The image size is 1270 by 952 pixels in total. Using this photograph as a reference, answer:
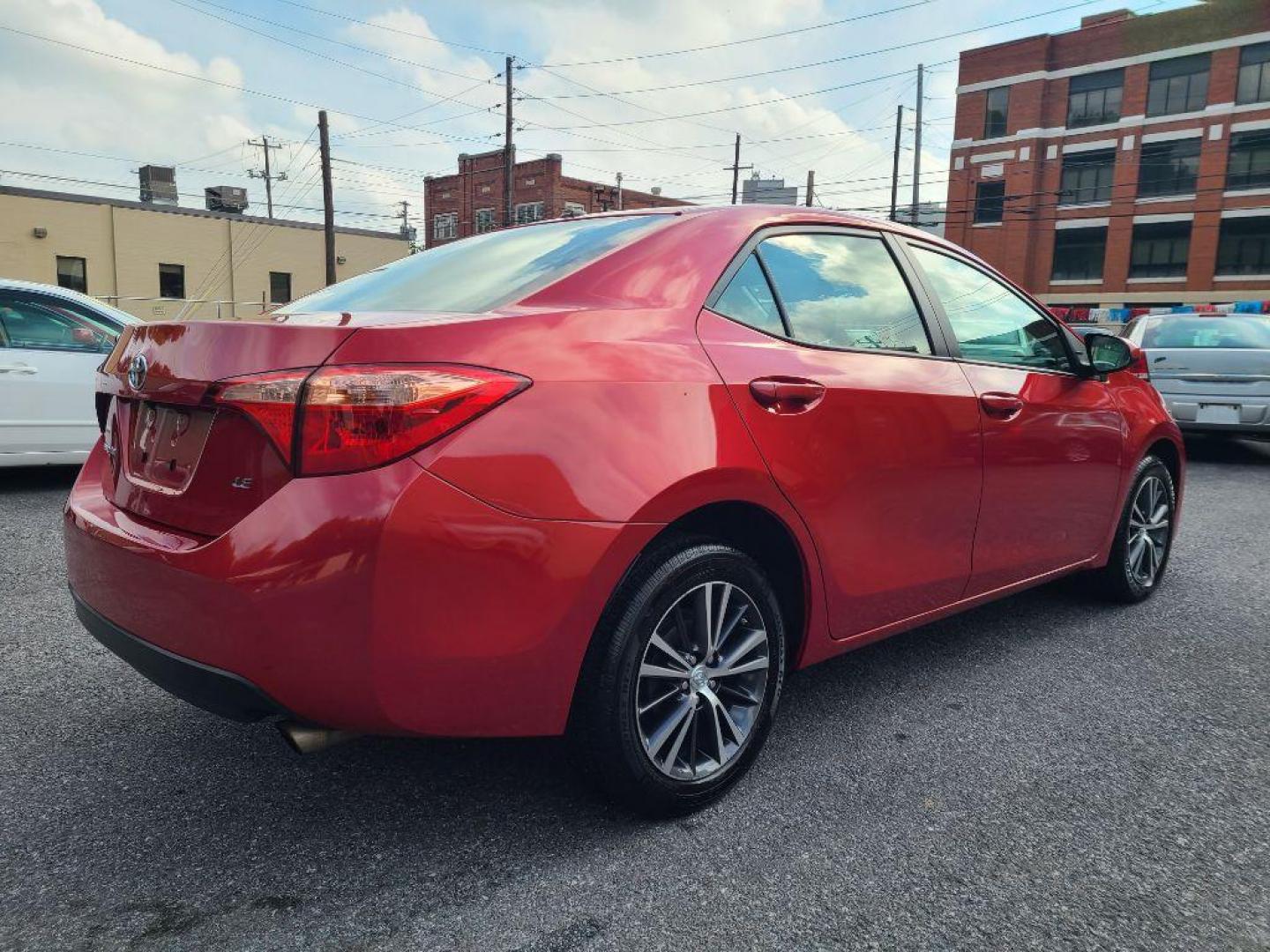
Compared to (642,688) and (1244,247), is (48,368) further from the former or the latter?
(1244,247)

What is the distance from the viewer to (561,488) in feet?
6.59

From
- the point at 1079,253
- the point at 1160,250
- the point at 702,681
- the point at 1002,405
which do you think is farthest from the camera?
the point at 1079,253

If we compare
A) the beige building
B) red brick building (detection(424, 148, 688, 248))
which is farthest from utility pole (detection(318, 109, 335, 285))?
red brick building (detection(424, 148, 688, 248))

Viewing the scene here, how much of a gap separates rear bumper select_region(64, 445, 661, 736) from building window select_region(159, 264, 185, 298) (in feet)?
124

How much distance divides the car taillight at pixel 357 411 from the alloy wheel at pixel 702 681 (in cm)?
75

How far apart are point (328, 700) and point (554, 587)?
51 cm

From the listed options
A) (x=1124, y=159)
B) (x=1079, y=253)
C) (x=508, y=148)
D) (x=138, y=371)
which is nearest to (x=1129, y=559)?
(x=138, y=371)

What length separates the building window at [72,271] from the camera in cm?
3272

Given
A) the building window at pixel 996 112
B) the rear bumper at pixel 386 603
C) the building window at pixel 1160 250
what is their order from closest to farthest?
the rear bumper at pixel 386 603 → the building window at pixel 1160 250 → the building window at pixel 996 112

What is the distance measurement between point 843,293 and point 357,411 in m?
1.62

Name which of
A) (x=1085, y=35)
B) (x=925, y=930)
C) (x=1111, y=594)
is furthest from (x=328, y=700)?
(x=1085, y=35)

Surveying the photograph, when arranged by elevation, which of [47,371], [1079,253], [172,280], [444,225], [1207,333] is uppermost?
[444,225]

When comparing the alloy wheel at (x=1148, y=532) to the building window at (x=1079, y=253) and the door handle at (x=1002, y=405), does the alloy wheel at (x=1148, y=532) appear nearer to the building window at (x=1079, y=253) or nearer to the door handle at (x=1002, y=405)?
the door handle at (x=1002, y=405)

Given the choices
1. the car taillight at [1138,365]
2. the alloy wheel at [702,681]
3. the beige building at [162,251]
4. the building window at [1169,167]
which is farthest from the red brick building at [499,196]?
the alloy wheel at [702,681]
